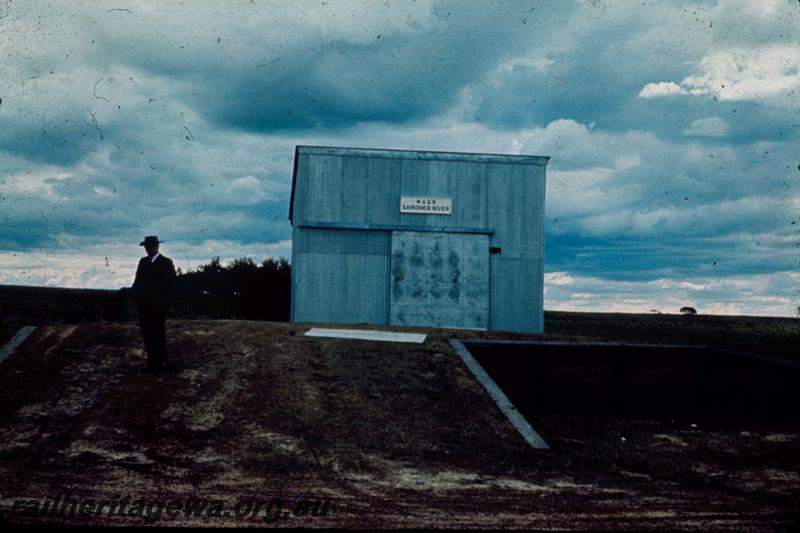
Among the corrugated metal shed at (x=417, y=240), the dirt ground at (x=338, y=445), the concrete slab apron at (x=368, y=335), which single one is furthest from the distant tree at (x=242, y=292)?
the dirt ground at (x=338, y=445)

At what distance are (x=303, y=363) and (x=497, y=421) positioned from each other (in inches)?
160

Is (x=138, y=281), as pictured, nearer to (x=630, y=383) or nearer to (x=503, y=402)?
(x=503, y=402)

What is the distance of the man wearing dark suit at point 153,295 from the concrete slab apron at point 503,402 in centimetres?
579


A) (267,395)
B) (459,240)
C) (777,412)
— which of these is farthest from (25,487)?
(459,240)

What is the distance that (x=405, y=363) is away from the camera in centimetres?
1448

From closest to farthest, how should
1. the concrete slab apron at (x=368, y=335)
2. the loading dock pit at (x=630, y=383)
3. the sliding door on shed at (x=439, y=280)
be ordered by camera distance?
the loading dock pit at (x=630, y=383) < the concrete slab apron at (x=368, y=335) < the sliding door on shed at (x=439, y=280)

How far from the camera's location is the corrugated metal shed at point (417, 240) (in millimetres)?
22047

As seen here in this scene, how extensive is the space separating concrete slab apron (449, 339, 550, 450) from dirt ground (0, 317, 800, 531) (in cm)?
18

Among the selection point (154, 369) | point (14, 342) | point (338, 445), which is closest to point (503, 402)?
point (338, 445)

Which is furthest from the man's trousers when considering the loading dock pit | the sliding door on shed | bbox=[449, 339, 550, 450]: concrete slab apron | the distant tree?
the distant tree

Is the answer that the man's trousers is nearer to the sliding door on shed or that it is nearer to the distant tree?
the sliding door on shed

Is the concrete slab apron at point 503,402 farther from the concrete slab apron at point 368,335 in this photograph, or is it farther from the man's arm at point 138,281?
the man's arm at point 138,281

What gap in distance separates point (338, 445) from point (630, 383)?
27.0 feet

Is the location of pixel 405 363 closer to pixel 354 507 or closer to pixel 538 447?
pixel 538 447
